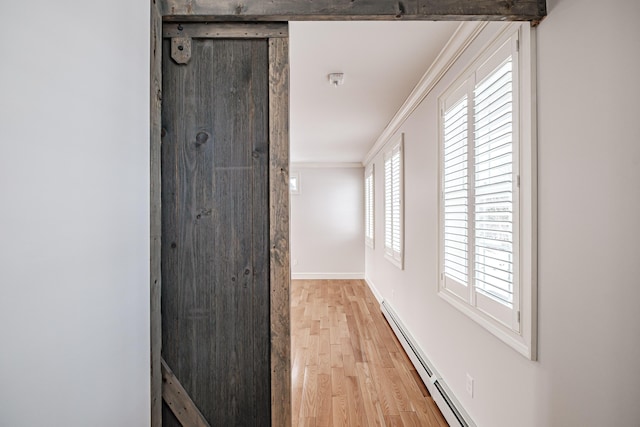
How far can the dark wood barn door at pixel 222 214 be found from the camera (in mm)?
1683

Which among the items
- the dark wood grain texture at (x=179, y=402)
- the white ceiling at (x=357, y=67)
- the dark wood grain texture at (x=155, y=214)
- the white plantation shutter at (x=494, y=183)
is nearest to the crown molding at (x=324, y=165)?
the white ceiling at (x=357, y=67)

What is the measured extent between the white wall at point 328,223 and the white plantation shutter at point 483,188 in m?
5.16

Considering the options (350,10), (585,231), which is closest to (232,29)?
(350,10)

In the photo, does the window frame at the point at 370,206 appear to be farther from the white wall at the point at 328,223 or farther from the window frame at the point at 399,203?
the window frame at the point at 399,203

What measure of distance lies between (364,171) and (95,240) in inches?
269

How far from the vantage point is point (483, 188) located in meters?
2.00

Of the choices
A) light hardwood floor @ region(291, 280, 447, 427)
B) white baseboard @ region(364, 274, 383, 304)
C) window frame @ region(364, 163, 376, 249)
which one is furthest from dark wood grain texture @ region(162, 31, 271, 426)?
window frame @ region(364, 163, 376, 249)

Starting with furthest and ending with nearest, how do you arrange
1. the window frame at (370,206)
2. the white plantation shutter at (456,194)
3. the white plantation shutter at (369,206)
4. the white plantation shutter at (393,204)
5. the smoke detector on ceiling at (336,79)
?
the white plantation shutter at (369,206) → the window frame at (370,206) → the white plantation shutter at (393,204) → the smoke detector on ceiling at (336,79) → the white plantation shutter at (456,194)

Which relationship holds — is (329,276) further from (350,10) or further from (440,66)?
(350,10)

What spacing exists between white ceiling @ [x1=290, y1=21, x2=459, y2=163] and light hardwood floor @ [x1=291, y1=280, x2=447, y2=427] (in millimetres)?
2495

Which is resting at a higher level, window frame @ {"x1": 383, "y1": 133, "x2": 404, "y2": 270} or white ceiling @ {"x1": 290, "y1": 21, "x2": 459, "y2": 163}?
white ceiling @ {"x1": 290, "y1": 21, "x2": 459, "y2": 163}

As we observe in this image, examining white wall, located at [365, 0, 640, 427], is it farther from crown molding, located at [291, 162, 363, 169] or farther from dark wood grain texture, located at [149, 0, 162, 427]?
crown molding, located at [291, 162, 363, 169]

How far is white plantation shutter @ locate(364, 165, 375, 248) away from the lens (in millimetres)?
6551

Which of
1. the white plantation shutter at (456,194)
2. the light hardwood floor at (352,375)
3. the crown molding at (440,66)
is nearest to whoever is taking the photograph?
the crown molding at (440,66)
